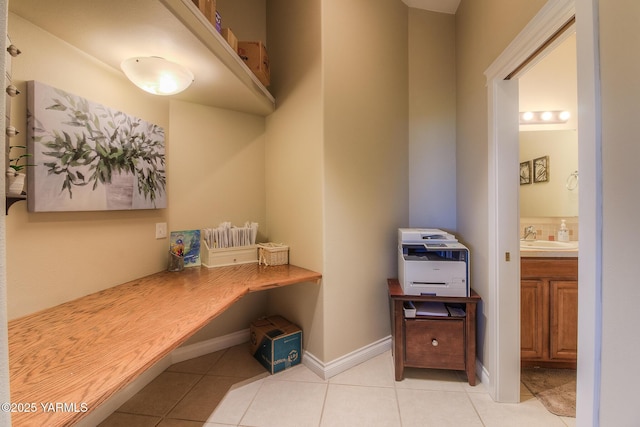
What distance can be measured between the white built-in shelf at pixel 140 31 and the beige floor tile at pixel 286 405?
85.7 inches

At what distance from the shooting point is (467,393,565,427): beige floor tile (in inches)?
59.4

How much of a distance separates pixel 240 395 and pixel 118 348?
1108 millimetres

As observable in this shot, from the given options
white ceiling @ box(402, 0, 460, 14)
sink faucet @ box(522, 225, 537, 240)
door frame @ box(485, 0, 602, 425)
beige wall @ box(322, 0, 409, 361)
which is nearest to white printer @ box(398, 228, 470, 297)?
door frame @ box(485, 0, 602, 425)

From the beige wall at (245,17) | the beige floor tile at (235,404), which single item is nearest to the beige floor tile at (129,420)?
the beige floor tile at (235,404)

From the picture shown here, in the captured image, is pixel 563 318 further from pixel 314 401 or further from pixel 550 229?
pixel 314 401

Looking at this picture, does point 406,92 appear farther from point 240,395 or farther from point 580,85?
point 240,395

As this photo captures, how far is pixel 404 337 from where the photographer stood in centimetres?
190

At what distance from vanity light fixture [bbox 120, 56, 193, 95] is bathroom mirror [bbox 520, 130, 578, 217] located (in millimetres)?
3094

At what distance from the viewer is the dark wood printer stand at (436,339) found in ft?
5.99

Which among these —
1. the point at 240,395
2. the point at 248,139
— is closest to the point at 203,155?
the point at 248,139

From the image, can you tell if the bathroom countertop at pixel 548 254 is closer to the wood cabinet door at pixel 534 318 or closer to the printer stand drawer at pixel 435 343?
the wood cabinet door at pixel 534 318

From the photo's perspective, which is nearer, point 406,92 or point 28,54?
point 28,54

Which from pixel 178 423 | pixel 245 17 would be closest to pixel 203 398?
pixel 178 423

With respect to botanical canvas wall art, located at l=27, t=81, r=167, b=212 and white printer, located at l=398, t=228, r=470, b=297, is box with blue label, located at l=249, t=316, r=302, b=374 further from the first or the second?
botanical canvas wall art, located at l=27, t=81, r=167, b=212
